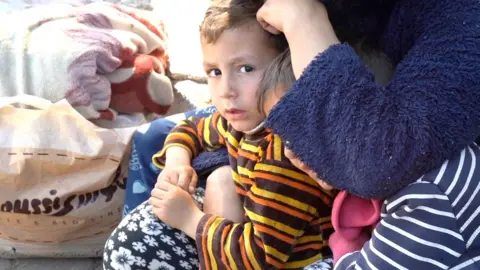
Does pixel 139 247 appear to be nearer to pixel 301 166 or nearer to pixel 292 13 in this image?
pixel 301 166

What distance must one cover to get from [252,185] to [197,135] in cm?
35

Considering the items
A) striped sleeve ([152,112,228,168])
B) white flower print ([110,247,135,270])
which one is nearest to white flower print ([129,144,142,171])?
striped sleeve ([152,112,228,168])

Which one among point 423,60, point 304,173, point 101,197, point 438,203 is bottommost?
point 101,197

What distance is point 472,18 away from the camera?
0.95 m

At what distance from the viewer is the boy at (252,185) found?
1136 mm

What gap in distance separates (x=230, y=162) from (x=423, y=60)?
0.52m

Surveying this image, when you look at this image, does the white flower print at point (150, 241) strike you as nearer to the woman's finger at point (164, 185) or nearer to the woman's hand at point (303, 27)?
the woman's finger at point (164, 185)

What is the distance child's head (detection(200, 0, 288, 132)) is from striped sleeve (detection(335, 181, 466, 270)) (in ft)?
1.17

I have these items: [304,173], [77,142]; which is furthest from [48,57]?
[304,173]

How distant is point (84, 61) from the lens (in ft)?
6.03

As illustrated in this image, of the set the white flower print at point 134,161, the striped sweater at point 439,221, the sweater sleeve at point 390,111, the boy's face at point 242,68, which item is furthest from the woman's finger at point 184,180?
the striped sweater at point 439,221

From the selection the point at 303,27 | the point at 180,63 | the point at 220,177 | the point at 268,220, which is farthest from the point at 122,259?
the point at 180,63

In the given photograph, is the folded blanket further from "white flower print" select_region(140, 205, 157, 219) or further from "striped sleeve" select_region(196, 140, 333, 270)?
"striped sleeve" select_region(196, 140, 333, 270)

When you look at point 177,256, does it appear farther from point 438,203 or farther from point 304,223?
point 438,203
